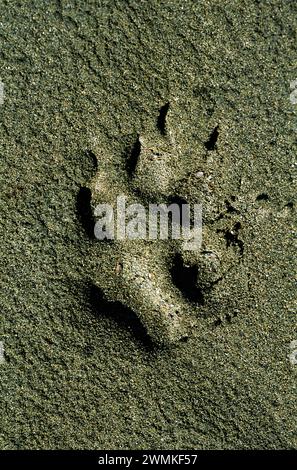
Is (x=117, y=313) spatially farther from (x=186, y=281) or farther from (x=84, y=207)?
(x=84, y=207)

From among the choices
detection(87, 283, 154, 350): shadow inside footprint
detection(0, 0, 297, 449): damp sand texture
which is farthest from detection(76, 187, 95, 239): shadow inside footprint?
detection(87, 283, 154, 350): shadow inside footprint

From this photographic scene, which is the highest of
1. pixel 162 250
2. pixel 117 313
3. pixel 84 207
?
pixel 84 207

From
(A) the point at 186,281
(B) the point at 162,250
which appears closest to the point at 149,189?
(B) the point at 162,250

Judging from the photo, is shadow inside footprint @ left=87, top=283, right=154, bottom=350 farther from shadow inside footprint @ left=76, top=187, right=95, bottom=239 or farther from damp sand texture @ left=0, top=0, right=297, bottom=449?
shadow inside footprint @ left=76, top=187, right=95, bottom=239

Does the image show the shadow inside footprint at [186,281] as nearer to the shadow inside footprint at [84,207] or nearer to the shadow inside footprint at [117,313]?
the shadow inside footprint at [117,313]

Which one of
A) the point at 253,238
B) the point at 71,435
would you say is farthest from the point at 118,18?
the point at 71,435

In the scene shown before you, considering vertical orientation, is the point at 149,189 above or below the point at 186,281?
above

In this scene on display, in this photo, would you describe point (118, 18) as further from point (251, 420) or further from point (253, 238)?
point (251, 420)
